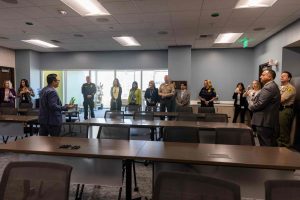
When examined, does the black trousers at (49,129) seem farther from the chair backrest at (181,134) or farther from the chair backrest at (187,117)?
the chair backrest at (187,117)

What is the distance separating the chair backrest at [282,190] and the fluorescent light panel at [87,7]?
4.26 meters

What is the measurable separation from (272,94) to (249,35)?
416cm

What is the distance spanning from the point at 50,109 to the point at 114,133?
1.35m

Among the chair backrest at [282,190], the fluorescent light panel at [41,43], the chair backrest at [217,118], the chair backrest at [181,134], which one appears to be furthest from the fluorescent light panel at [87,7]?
the chair backrest at [282,190]

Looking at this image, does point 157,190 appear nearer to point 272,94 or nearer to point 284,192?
point 284,192

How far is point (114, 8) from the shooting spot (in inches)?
185

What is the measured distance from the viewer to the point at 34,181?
4.65 ft

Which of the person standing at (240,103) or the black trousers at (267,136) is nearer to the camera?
the black trousers at (267,136)

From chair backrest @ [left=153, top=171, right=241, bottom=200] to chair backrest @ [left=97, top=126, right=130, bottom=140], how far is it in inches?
74.1

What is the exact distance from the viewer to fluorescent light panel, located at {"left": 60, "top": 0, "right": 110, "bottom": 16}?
451cm

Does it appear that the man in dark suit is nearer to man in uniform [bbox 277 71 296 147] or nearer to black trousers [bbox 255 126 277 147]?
black trousers [bbox 255 126 277 147]

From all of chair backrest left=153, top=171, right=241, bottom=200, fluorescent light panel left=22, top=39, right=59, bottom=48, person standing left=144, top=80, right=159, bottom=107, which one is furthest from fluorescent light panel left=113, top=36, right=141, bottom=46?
chair backrest left=153, top=171, right=241, bottom=200

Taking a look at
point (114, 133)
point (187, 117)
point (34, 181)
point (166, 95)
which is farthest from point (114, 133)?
point (166, 95)

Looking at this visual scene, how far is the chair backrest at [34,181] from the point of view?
4.56 feet
